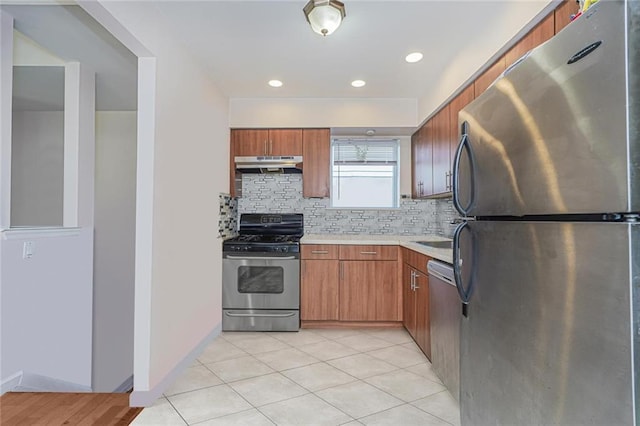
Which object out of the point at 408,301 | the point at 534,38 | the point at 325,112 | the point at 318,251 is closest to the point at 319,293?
the point at 318,251

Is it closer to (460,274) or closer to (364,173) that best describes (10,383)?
(460,274)

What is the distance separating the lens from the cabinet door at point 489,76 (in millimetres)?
2084

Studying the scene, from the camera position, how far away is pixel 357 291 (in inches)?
138

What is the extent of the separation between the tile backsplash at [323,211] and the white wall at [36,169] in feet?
6.72

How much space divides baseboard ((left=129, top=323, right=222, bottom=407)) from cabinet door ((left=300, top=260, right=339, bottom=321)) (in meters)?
1.03

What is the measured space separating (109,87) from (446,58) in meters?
3.11

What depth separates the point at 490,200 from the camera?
4.12 ft

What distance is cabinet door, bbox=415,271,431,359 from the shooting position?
2.64m

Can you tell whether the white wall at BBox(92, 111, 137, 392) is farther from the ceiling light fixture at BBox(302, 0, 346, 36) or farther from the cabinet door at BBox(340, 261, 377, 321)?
the ceiling light fixture at BBox(302, 0, 346, 36)

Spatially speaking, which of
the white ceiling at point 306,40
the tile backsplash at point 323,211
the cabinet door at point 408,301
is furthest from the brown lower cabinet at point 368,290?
the white ceiling at point 306,40

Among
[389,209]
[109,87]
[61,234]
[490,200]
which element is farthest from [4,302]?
[389,209]

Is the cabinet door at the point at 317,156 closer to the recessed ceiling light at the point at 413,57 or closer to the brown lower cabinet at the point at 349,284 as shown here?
the brown lower cabinet at the point at 349,284

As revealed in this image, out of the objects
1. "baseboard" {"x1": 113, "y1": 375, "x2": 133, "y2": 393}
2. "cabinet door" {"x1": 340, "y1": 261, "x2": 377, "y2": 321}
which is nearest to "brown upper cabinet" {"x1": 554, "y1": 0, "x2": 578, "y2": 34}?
"cabinet door" {"x1": 340, "y1": 261, "x2": 377, "y2": 321}

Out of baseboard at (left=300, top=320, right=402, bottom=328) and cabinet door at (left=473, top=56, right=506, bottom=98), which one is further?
baseboard at (left=300, top=320, right=402, bottom=328)
